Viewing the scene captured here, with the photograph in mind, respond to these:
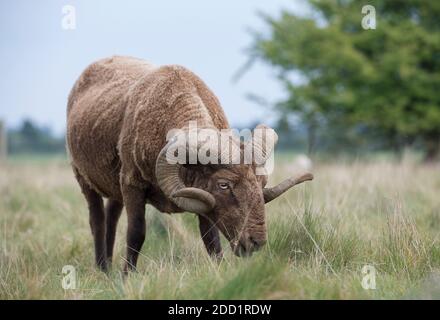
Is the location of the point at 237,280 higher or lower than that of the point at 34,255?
higher

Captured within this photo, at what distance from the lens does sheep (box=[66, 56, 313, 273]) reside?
5.99m

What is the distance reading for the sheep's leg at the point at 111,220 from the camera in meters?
8.38

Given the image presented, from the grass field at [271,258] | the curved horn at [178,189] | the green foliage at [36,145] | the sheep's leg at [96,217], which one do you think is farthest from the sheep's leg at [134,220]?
the green foliage at [36,145]

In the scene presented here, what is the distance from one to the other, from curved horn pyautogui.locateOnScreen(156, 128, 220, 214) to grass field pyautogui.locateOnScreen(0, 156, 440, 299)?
480 millimetres

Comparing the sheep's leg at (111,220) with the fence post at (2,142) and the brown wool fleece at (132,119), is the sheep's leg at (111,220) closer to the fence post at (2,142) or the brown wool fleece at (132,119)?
the brown wool fleece at (132,119)

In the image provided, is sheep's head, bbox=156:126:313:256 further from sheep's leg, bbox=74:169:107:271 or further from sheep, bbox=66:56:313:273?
sheep's leg, bbox=74:169:107:271

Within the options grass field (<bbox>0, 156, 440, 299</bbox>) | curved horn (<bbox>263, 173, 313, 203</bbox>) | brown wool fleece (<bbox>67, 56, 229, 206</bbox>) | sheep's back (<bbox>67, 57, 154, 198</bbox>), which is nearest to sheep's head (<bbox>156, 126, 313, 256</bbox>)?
curved horn (<bbox>263, 173, 313, 203</bbox>)

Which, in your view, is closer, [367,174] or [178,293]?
[178,293]

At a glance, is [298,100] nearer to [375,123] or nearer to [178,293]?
[375,123]

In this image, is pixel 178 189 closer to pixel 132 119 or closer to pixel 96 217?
pixel 132 119

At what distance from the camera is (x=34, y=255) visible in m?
8.21

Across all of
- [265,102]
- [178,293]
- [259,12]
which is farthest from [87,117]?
[259,12]
